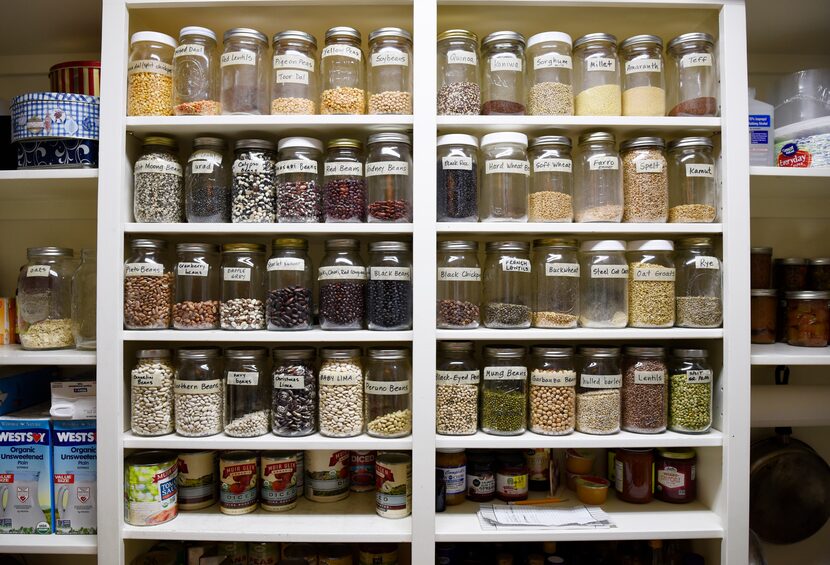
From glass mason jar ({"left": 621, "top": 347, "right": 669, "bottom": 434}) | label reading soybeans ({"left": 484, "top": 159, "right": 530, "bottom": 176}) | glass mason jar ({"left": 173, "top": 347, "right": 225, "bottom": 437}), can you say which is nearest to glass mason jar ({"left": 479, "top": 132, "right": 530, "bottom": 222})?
label reading soybeans ({"left": 484, "top": 159, "right": 530, "bottom": 176})

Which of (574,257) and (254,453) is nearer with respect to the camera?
(574,257)

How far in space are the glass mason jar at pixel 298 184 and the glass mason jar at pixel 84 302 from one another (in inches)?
23.6

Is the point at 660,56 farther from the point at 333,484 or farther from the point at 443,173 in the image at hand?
the point at 333,484

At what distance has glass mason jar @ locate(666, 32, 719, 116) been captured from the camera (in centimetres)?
137

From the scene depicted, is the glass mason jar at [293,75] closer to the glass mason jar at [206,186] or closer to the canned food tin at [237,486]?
the glass mason jar at [206,186]

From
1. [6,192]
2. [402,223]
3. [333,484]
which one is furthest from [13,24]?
[333,484]

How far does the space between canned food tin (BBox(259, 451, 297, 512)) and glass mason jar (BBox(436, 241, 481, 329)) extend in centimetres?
61

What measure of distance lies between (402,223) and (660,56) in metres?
0.87

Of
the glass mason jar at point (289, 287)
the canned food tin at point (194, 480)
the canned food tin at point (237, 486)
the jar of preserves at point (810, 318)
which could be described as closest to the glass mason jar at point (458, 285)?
the glass mason jar at point (289, 287)

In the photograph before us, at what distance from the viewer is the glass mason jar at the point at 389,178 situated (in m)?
1.34

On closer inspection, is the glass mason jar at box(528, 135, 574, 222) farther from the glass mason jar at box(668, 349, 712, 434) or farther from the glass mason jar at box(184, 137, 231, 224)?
the glass mason jar at box(184, 137, 231, 224)

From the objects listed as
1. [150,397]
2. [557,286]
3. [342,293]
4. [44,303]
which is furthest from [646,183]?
[44,303]

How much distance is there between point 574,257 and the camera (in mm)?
1396

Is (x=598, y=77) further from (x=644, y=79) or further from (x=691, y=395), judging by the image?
(x=691, y=395)
